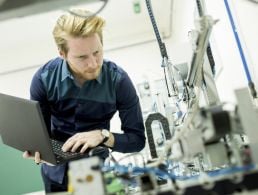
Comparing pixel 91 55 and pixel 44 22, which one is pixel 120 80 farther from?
pixel 44 22

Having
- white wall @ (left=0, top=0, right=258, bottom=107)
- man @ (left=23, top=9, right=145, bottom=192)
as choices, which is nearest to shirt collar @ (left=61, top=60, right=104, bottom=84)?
man @ (left=23, top=9, right=145, bottom=192)

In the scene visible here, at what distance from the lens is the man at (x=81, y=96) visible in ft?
4.82

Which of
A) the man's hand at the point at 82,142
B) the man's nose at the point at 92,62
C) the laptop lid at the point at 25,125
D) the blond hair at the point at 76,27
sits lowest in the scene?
the man's hand at the point at 82,142

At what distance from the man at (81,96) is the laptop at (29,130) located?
7.4 inches

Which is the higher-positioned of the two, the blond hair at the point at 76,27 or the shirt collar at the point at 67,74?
the blond hair at the point at 76,27

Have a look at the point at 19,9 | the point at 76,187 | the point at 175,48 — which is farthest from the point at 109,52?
the point at 76,187

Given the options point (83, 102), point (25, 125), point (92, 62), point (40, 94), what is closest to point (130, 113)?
point (83, 102)

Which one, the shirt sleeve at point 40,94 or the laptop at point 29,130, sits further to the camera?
the shirt sleeve at point 40,94

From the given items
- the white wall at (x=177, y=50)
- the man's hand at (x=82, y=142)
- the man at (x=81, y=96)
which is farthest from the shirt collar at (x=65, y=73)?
the white wall at (x=177, y=50)

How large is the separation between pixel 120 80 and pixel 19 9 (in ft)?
2.59

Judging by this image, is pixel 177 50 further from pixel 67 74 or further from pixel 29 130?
pixel 29 130

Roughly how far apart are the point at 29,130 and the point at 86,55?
0.42 metres

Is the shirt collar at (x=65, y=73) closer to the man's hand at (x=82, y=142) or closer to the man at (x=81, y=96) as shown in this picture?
the man at (x=81, y=96)

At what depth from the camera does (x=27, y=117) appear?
1.22 m
